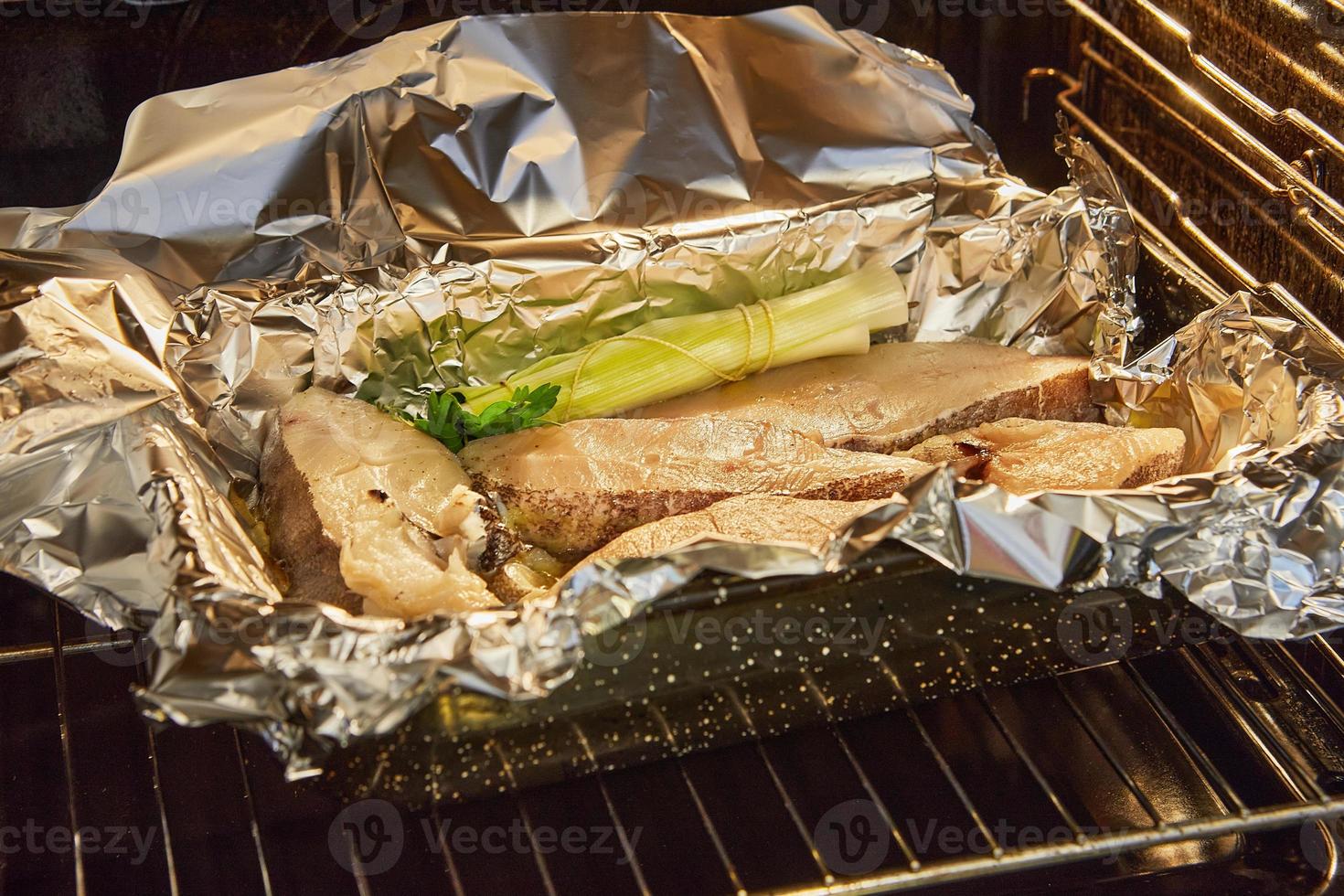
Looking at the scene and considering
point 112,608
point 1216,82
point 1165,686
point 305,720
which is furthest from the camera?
point 1216,82

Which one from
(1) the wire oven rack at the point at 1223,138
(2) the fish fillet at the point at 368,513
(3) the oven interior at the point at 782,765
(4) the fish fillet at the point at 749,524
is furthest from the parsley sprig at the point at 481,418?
(1) the wire oven rack at the point at 1223,138

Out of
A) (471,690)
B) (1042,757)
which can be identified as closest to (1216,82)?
(1042,757)

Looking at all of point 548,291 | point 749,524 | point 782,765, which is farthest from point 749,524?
point 548,291

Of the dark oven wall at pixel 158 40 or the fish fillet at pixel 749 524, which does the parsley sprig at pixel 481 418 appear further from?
the dark oven wall at pixel 158 40

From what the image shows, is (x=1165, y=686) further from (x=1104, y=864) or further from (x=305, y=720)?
(x=305, y=720)

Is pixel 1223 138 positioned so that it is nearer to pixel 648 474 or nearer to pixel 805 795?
pixel 648 474
